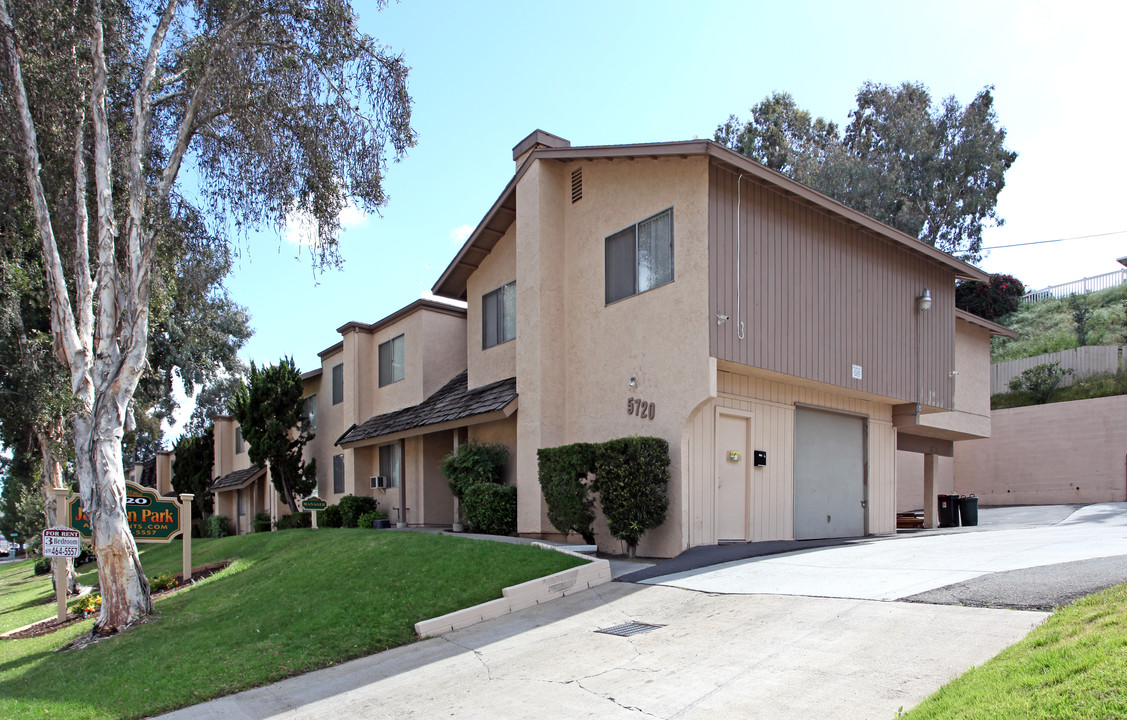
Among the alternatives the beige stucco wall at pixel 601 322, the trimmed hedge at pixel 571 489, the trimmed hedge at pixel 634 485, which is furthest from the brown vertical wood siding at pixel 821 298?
the trimmed hedge at pixel 571 489

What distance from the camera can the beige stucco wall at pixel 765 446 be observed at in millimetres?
12516

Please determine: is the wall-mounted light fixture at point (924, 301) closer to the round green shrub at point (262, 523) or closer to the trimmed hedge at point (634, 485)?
the trimmed hedge at point (634, 485)

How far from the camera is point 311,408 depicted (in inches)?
1100

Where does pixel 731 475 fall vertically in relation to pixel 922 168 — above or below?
below

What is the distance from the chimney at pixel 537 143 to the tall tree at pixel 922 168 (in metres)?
24.1

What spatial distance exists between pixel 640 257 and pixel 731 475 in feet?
12.9

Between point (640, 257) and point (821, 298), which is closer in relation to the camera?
point (640, 257)

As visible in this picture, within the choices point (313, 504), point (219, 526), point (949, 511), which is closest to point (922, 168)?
point (949, 511)

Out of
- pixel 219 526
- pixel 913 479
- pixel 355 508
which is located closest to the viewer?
pixel 355 508

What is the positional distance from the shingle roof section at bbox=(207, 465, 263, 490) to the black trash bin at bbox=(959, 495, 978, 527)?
75.1 feet

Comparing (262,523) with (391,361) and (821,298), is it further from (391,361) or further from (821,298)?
(821,298)

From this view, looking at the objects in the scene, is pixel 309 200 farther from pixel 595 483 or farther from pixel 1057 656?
pixel 1057 656

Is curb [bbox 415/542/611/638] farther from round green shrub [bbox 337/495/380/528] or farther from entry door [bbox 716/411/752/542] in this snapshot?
round green shrub [bbox 337/495/380/528]

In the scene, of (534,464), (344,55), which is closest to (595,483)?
(534,464)
